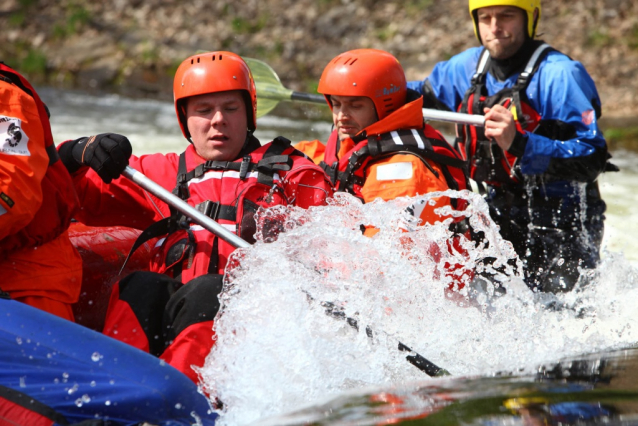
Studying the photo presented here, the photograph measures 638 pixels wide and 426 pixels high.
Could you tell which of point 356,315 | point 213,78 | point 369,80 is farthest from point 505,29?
point 356,315

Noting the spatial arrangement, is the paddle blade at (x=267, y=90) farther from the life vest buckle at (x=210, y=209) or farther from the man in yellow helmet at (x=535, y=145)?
the life vest buckle at (x=210, y=209)

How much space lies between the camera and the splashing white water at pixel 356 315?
8.49ft

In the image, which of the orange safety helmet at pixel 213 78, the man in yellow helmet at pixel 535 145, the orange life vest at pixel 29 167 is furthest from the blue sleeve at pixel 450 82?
the orange life vest at pixel 29 167

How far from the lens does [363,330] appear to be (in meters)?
2.75

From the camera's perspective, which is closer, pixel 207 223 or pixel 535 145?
pixel 207 223

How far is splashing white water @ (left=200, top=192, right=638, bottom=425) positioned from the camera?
2.59 meters

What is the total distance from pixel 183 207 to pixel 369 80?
111cm

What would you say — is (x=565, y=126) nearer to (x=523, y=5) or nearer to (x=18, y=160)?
(x=523, y=5)

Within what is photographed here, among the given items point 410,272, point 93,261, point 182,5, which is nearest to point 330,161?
point 410,272

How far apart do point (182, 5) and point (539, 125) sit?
399 inches

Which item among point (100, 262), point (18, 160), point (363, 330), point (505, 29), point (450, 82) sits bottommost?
point (363, 330)

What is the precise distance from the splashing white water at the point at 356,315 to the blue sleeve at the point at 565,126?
76 cm

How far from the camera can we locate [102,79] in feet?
39.2

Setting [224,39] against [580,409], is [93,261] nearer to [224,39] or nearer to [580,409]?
[580,409]
